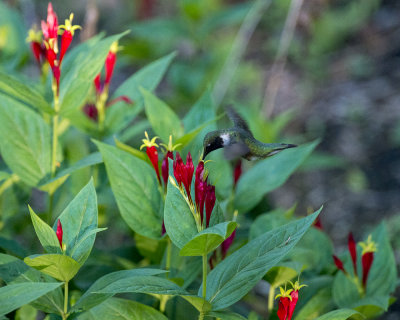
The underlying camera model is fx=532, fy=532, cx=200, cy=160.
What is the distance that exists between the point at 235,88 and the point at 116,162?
2.85m

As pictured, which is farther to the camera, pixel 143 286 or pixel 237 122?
pixel 237 122

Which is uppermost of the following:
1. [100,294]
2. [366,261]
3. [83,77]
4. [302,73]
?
[83,77]

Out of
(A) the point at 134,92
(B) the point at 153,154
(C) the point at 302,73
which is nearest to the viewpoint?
(B) the point at 153,154

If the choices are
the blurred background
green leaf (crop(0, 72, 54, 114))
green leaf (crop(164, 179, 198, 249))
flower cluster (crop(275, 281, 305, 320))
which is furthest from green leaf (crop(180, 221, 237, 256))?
the blurred background

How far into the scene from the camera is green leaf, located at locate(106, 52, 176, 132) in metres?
1.27

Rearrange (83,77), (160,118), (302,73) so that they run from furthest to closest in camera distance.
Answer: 1. (302,73)
2. (160,118)
3. (83,77)

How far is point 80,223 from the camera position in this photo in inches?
34.8

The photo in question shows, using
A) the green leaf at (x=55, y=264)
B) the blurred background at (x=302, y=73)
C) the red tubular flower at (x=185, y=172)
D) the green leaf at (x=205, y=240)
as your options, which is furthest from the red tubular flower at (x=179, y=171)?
the blurred background at (x=302, y=73)

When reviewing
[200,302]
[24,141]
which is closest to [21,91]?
[24,141]

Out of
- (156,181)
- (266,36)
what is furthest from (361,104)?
(156,181)

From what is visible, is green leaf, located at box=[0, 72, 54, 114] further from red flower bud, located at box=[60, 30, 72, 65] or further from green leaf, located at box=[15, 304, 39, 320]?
green leaf, located at box=[15, 304, 39, 320]

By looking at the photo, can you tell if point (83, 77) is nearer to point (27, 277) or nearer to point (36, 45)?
point (36, 45)

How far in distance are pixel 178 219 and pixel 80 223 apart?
0.17 m

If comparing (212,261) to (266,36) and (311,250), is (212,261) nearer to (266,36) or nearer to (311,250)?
(311,250)
